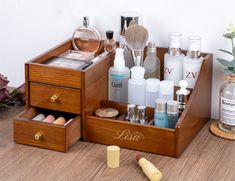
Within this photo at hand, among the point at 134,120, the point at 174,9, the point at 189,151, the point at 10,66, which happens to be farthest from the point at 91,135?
the point at 10,66

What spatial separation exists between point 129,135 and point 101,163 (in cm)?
9

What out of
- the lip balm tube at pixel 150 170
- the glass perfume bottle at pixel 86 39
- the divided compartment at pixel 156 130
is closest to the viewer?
the lip balm tube at pixel 150 170

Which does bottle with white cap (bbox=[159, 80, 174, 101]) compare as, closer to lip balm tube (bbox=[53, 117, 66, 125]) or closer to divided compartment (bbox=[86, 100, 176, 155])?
divided compartment (bbox=[86, 100, 176, 155])

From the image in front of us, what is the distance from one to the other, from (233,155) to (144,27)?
0.36m

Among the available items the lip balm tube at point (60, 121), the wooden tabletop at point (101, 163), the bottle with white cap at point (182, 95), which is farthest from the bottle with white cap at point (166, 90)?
the lip balm tube at point (60, 121)

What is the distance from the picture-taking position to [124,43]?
1436 millimetres

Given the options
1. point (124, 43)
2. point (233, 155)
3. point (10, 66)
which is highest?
point (124, 43)

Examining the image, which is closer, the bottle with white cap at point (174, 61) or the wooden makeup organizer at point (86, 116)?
the wooden makeup organizer at point (86, 116)

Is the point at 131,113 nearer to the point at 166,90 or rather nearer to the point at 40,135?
the point at 166,90

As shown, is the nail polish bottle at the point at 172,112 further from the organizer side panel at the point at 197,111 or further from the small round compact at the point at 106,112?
the small round compact at the point at 106,112

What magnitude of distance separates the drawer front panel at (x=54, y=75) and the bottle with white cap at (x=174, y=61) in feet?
0.81

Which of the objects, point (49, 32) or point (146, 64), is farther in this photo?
point (49, 32)

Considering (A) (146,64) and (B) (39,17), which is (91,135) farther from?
(B) (39,17)

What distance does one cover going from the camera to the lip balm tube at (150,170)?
1.12 m
